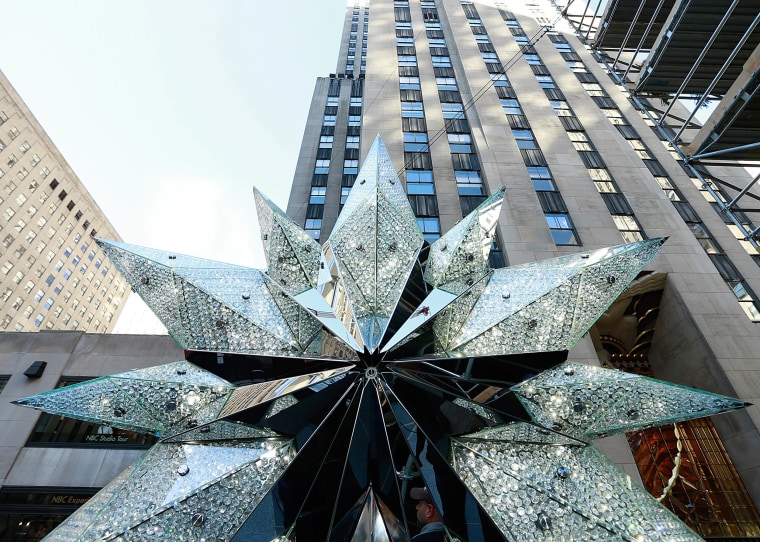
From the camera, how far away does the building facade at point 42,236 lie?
52719 mm

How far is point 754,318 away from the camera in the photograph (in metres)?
13.0

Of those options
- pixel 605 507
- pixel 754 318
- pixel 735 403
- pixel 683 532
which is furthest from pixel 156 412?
pixel 754 318

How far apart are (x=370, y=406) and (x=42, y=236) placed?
77.5m

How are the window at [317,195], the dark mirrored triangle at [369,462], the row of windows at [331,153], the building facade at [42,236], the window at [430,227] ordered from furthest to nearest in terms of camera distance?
the building facade at [42,236] < the window at [317,195] < the row of windows at [331,153] < the window at [430,227] < the dark mirrored triangle at [369,462]

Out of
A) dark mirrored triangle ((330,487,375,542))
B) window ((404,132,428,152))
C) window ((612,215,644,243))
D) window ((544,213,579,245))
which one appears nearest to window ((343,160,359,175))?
window ((404,132,428,152))

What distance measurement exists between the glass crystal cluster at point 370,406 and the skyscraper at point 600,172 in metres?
6.27

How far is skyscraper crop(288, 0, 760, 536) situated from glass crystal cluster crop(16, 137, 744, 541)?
6274 millimetres

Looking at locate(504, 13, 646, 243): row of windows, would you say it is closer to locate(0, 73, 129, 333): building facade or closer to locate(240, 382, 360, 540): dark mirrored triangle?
locate(240, 382, 360, 540): dark mirrored triangle

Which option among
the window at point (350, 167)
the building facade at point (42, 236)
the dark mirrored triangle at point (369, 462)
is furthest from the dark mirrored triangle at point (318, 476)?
the building facade at point (42, 236)

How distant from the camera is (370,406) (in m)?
4.89

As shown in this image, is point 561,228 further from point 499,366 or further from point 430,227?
point 499,366

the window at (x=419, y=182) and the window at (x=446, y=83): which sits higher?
the window at (x=446, y=83)

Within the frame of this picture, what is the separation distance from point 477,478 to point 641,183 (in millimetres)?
18774

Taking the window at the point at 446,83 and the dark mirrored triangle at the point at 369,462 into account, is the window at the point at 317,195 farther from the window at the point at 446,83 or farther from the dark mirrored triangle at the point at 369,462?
the dark mirrored triangle at the point at 369,462
